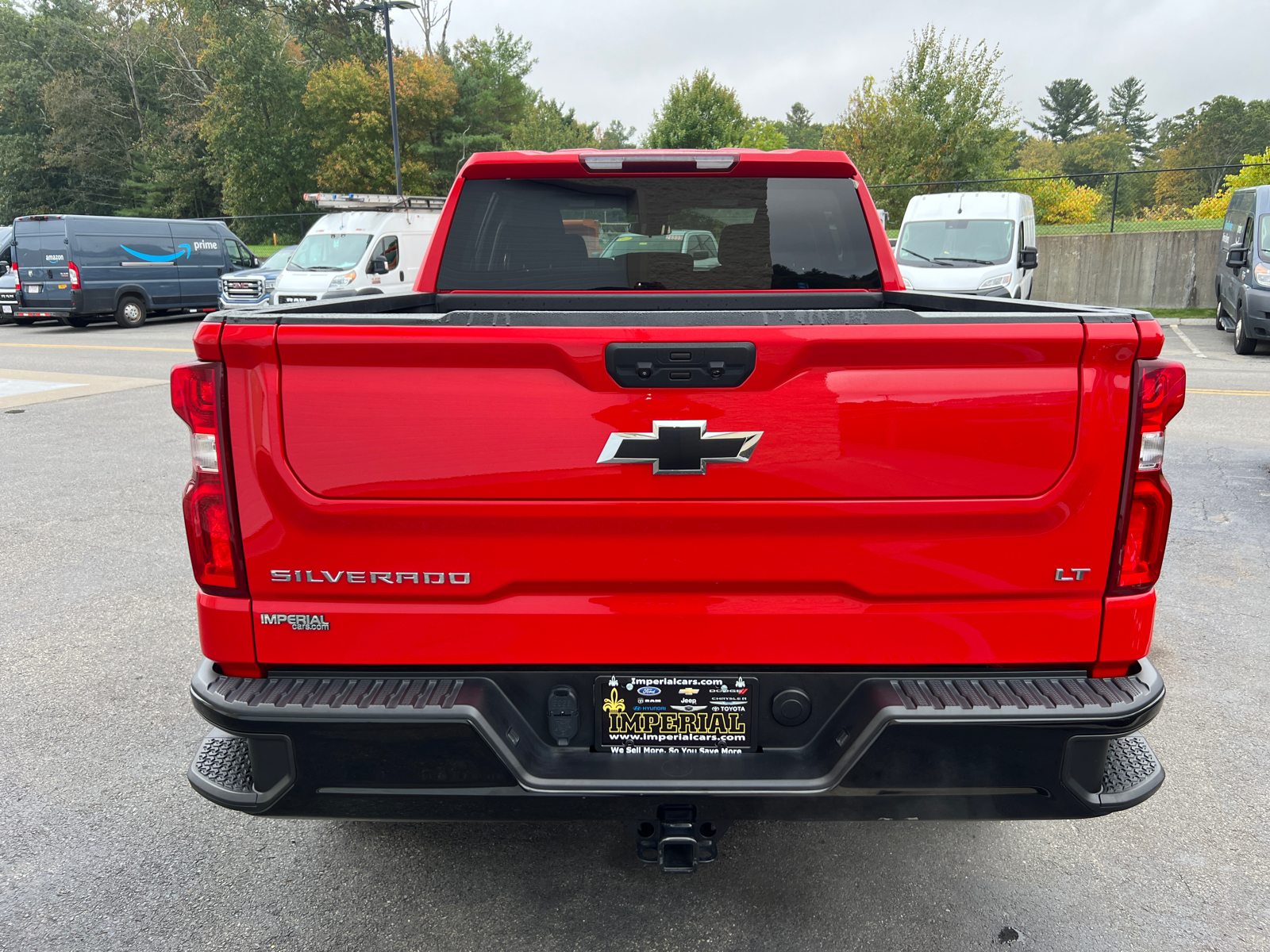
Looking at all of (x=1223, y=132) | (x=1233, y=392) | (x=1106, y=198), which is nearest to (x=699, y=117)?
(x=1106, y=198)

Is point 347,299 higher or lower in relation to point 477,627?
higher

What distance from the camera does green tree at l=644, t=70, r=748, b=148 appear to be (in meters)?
46.6

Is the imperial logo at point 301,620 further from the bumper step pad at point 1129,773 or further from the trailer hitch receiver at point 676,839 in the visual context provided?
the bumper step pad at point 1129,773

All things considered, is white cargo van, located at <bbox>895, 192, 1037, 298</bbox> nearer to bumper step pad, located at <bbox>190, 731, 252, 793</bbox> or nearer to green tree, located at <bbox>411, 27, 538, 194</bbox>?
bumper step pad, located at <bbox>190, 731, 252, 793</bbox>

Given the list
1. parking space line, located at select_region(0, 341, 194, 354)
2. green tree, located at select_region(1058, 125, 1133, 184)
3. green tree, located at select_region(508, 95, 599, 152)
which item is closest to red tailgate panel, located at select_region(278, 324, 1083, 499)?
parking space line, located at select_region(0, 341, 194, 354)

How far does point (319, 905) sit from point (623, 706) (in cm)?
121

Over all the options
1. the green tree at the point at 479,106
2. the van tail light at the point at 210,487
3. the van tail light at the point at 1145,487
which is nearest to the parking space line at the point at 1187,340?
the van tail light at the point at 1145,487

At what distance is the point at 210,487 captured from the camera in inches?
82.7

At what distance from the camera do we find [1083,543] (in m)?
2.02

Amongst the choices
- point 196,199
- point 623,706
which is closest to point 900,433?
point 623,706

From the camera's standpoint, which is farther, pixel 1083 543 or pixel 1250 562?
pixel 1250 562

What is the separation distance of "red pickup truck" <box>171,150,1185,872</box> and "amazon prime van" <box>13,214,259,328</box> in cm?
2174

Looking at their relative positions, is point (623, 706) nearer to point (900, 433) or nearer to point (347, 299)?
point (900, 433)

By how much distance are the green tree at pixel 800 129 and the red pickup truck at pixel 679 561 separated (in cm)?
10530
